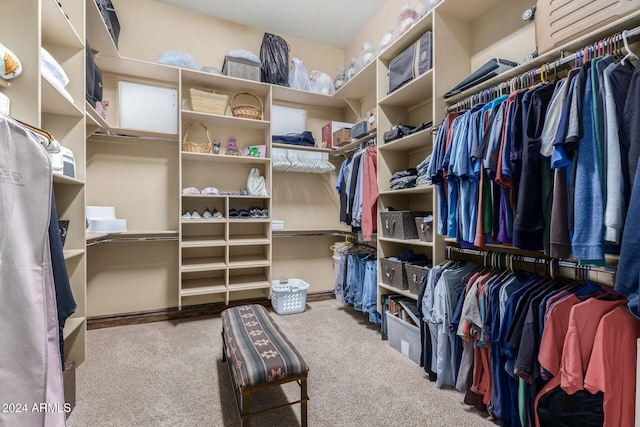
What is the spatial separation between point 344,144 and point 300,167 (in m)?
0.58

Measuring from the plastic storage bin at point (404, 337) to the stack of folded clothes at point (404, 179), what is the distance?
107 cm

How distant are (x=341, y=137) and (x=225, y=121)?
1286mm

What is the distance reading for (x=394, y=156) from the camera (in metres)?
2.75

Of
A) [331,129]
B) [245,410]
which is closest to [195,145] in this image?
[331,129]

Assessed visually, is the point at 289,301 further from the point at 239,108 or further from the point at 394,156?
the point at 239,108

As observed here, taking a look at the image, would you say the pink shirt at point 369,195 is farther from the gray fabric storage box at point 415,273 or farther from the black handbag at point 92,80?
the black handbag at point 92,80

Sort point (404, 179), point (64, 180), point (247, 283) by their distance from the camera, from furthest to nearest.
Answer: point (247, 283) → point (404, 179) → point (64, 180)

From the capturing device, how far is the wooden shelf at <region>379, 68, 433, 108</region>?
7.24 ft

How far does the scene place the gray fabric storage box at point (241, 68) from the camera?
3.08m

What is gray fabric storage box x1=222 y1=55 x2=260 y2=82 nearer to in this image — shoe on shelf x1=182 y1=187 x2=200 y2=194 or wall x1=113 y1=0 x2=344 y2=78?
wall x1=113 y1=0 x2=344 y2=78

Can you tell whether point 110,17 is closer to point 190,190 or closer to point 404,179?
point 190,190

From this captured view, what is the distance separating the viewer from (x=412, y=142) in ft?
8.04

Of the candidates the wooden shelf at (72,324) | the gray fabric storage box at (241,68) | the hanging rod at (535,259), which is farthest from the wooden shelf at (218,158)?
the hanging rod at (535,259)

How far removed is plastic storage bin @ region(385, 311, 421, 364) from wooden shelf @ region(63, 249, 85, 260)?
7.53 feet
